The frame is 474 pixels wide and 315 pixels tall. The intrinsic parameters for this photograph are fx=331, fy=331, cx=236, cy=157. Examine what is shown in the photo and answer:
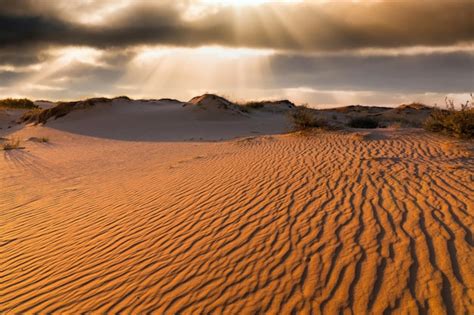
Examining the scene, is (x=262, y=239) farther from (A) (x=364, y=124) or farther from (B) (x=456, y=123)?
(A) (x=364, y=124)

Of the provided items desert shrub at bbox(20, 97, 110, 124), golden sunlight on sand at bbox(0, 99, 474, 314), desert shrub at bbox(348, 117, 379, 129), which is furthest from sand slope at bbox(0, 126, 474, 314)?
desert shrub at bbox(20, 97, 110, 124)

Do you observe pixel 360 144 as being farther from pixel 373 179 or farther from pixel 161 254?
pixel 161 254

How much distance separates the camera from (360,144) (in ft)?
31.5

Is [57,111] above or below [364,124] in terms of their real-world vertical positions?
above

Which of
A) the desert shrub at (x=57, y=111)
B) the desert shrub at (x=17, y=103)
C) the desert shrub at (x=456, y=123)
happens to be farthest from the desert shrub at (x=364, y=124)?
the desert shrub at (x=17, y=103)

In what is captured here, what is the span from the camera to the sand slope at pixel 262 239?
11.3 feet

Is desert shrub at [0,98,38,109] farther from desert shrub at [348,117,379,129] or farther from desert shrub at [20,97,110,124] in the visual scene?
desert shrub at [348,117,379,129]

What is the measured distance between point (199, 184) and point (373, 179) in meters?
3.72

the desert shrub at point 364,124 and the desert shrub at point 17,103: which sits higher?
the desert shrub at point 17,103

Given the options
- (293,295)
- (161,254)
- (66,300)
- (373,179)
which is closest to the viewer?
(293,295)

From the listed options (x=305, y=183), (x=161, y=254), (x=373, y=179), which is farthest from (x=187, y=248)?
(x=373, y=179)

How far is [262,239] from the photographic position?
4523 millimetres

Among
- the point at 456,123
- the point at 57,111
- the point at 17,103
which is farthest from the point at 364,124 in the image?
the point at 17,103

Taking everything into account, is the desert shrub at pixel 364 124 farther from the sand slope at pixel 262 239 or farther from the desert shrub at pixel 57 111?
the desert shrub at pixel 57 111
